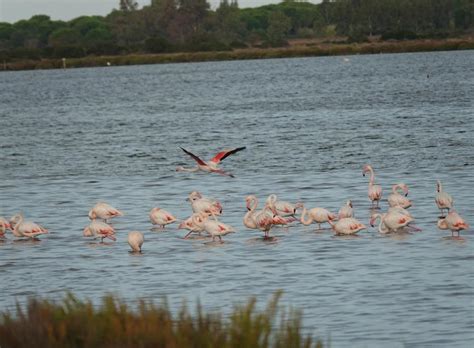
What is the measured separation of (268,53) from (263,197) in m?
157

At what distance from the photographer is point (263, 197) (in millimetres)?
26016

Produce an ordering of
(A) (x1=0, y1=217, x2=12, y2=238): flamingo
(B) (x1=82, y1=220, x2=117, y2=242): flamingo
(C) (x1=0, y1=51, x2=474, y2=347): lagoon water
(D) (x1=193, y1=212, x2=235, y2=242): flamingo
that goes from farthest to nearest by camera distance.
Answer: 1. (A) (x1=0, y1=217, x2=12, y2=238): flamingo
2. (B) (x1=82, y1=220, x2=117, y2=242): flamingo
3. (D) (x1=193, y1=212, x2=235, y2=242): flamingo
4. (C) (x1=0, y1=51, x2=474, y2=347): lagoon water

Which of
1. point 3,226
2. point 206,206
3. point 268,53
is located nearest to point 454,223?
point 206,206

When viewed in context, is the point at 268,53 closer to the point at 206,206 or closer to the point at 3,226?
the point at 206,206

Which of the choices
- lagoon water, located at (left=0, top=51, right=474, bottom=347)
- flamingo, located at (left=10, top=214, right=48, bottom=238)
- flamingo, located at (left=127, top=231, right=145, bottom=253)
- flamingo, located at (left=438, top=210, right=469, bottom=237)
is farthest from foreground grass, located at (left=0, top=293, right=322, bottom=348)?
flamingo, located at (left=10, top=214, right=48, bottom=238)

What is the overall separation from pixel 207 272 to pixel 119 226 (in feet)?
18.1

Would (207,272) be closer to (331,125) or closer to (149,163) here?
(149,163)

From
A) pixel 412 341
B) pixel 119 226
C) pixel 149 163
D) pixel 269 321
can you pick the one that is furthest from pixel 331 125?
pixel 269 321

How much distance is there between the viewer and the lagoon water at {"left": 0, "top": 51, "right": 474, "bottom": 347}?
1520 cm

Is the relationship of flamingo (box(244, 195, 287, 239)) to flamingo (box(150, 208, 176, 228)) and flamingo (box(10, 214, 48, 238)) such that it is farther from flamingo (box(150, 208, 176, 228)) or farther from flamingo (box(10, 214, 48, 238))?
flamingo (box(10, 214, 48, 238))

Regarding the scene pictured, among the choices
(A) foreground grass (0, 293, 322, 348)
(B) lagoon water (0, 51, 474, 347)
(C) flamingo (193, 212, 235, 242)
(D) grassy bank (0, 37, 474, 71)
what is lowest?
(D) grassy bank (0, 37, 474, 71)

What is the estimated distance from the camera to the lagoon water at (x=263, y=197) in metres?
15.2

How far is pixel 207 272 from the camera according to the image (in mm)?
17547

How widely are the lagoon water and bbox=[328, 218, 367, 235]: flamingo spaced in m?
0.22
